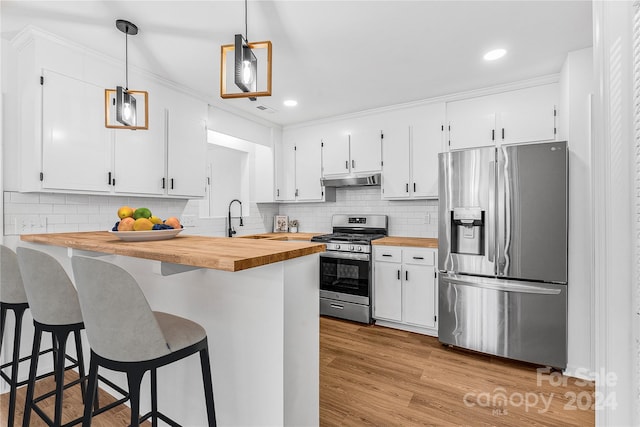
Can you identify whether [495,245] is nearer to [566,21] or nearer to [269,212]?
[566,21]

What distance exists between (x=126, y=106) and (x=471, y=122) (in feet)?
10.2

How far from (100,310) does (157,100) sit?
2365 millimetres

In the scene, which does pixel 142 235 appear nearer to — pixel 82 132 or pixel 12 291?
pixel 12 291

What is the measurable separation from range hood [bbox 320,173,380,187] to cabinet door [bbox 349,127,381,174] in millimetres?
96

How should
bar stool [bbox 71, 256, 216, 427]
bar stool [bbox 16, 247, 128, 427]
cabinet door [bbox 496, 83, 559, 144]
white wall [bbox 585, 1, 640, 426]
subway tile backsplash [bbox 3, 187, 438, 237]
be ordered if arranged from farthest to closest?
cabinet door [bbox 496, 83, 559, 144] → subway tile backsplash [bbox 3, 187, 438, 237] → bar stool [bbox 16, 247, 128, 427] → bar stool [bbox 71, 256, 216, 427] → white wall [bbox 585, 1, 640, 426]

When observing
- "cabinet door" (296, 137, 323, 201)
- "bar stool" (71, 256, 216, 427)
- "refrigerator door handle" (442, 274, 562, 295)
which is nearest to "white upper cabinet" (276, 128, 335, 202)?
"cabinet door" (296, 137, 323, 201)

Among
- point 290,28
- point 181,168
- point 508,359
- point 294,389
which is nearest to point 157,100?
point 181,168

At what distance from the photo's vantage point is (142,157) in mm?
2754

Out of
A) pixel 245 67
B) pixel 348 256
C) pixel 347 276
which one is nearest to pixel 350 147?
pixel 348 256

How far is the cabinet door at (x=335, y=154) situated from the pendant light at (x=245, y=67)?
262 cm

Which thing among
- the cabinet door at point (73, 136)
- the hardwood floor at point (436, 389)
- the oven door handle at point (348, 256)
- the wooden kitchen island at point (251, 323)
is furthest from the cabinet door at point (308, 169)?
the wooden kitchen island at point (251, 323)

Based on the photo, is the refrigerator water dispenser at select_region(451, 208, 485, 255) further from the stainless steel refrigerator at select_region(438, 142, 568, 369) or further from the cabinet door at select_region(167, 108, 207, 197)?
the cabinet door at select_region(167, 108, 207, 197)

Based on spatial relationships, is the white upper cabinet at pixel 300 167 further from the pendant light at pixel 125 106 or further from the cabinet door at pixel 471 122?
the pendant light at pixel 125 106

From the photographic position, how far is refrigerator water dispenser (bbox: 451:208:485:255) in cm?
270
